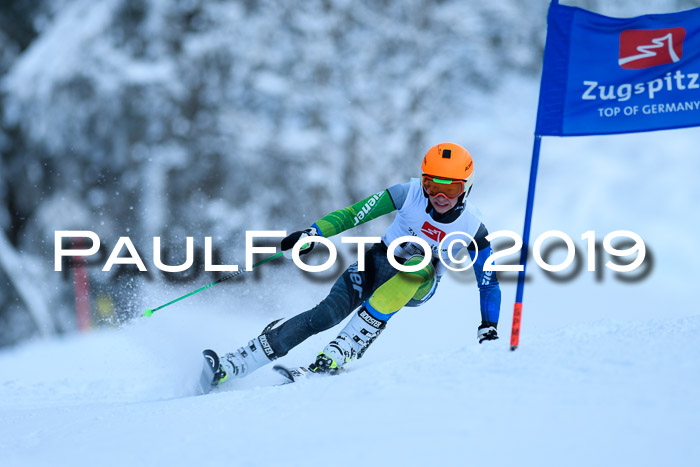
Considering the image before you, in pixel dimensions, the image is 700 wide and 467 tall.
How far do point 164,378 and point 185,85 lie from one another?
7435 millimetres

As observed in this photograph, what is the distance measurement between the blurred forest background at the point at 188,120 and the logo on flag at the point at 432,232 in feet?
19.5

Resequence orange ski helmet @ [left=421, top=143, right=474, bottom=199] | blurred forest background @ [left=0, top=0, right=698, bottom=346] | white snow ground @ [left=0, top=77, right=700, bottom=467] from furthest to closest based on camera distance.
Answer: blurred forest background @ [left=0, top=0, right=698, bottom=346] → orange ski helmet @ [left=421, top=143, right=474, bottom=199] → white snow ground @ [left=0, top=77, right=700, bottom=467]

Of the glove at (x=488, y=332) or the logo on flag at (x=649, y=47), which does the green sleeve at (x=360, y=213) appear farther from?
the logo on flag at (x=649, y=47)

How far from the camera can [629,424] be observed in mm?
2305

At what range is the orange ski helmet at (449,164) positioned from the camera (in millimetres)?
3977

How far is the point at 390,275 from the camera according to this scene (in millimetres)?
4480

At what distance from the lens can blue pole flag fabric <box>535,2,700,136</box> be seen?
12.2 ft

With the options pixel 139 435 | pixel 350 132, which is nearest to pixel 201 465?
pixel 139 435

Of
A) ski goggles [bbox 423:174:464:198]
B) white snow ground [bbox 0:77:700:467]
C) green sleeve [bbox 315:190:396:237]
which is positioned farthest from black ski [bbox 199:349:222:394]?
ski goggles [bbox 423:174:464:198]

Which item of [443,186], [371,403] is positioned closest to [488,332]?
[443,186]

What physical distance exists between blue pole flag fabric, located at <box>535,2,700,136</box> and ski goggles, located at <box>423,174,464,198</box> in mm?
547

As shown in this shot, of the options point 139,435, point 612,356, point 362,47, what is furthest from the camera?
point 362,47

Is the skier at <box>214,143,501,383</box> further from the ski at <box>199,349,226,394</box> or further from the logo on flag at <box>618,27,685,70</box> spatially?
the logo on flag at <box>618,27,685,70</box>

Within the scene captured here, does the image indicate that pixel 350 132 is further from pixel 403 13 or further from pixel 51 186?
pixel 51 186
